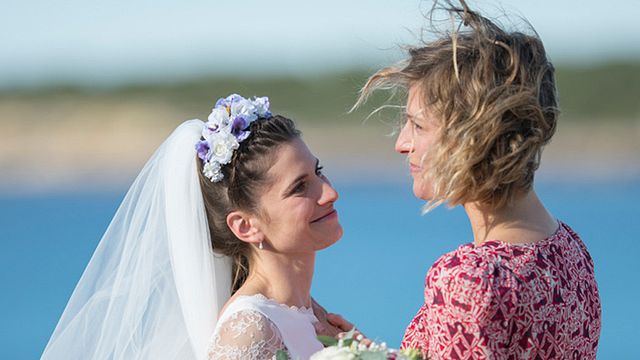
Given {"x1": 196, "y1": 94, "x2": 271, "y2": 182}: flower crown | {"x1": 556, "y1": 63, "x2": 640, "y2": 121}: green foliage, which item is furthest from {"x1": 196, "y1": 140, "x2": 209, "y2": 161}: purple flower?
{"x1": 556, "y1": 63, "x2": 640, "y2": 121}: green foliage

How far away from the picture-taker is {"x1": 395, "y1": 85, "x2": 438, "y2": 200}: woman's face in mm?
3051

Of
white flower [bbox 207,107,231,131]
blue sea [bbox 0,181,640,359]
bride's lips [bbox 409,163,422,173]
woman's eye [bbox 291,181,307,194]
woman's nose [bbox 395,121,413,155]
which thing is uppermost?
white flower [bbox 207,107,231,131]

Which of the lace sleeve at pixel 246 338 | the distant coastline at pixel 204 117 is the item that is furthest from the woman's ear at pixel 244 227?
the distant coastline at pixel 204 117

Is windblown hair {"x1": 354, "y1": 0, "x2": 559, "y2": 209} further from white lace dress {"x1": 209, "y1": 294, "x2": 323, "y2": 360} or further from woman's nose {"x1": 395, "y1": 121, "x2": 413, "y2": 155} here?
white lace dress {"x1": 209, "y1": 294, "x2": 323, "y2": 360}

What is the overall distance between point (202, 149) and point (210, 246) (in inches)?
14.6

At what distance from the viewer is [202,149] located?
3.93 m

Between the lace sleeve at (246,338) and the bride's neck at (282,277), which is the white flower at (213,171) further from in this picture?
the lace sleeve at (246,338)

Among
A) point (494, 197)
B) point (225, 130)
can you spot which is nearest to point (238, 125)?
point (225, 130)

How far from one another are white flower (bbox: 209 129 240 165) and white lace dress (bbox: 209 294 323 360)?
0.52m

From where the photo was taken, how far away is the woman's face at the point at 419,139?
10.0ft

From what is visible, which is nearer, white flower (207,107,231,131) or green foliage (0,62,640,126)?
white flower (207,107,231,131)

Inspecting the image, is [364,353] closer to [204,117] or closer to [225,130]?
[225,130]

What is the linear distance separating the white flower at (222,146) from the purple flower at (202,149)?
31 millimetres

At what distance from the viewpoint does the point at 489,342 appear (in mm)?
2785
